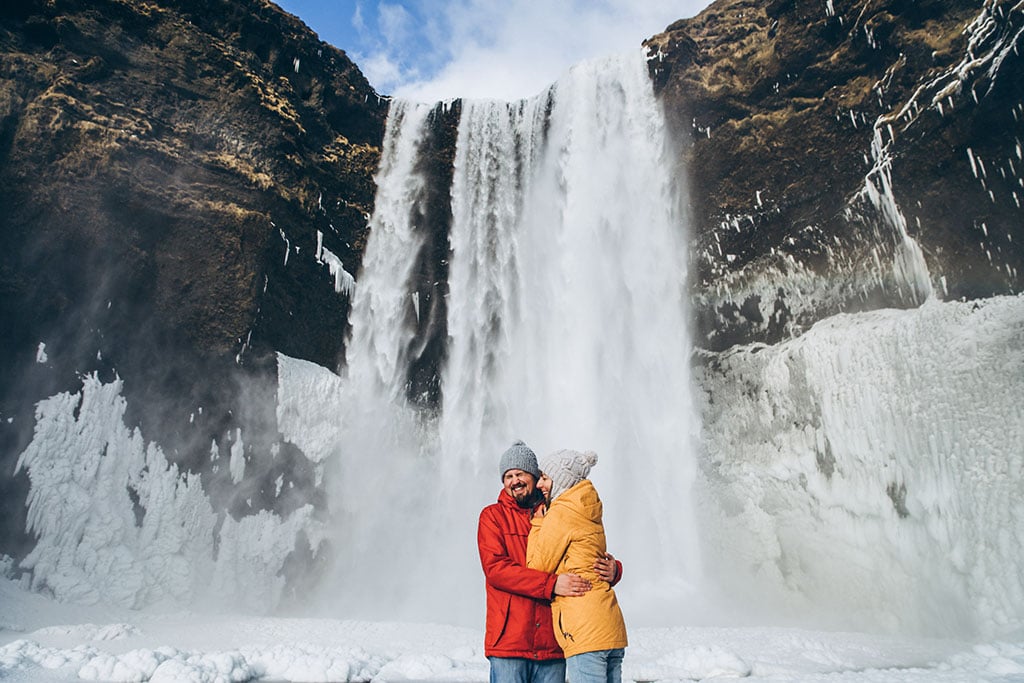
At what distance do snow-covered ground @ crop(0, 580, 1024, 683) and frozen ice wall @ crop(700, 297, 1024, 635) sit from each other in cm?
160

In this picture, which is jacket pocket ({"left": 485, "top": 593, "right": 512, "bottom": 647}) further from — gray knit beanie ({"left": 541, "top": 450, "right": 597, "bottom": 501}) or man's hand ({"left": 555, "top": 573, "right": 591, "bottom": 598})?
gray knit beanie ({"left": 541, "top": 450, "right": 597, "bottom": 501})

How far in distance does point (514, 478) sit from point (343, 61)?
16818mm

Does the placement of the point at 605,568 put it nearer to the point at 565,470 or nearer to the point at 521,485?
the point at 565,470

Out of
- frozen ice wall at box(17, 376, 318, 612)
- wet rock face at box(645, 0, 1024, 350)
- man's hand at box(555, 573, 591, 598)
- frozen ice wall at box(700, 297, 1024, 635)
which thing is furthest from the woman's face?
wet rock face at box(645, 0, 1024, 350)

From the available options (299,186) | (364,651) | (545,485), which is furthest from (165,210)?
(545,485)

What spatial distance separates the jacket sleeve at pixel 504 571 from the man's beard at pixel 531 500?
165mm

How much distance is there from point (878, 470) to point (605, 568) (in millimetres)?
12891

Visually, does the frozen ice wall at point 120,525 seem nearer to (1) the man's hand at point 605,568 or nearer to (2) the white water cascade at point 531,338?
(2) the white water cascade at point 531,338

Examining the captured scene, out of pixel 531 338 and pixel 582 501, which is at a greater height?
pixel 531 338

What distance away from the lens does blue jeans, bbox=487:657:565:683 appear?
2.87m

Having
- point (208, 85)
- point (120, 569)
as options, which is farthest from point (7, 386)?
point (208, 85)

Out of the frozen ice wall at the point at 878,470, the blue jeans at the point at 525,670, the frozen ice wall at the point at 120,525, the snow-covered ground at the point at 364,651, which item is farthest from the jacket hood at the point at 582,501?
the frozen ice wall at the point at 120,525

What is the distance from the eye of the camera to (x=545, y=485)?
2.99 metres

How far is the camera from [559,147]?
57.7 ft
